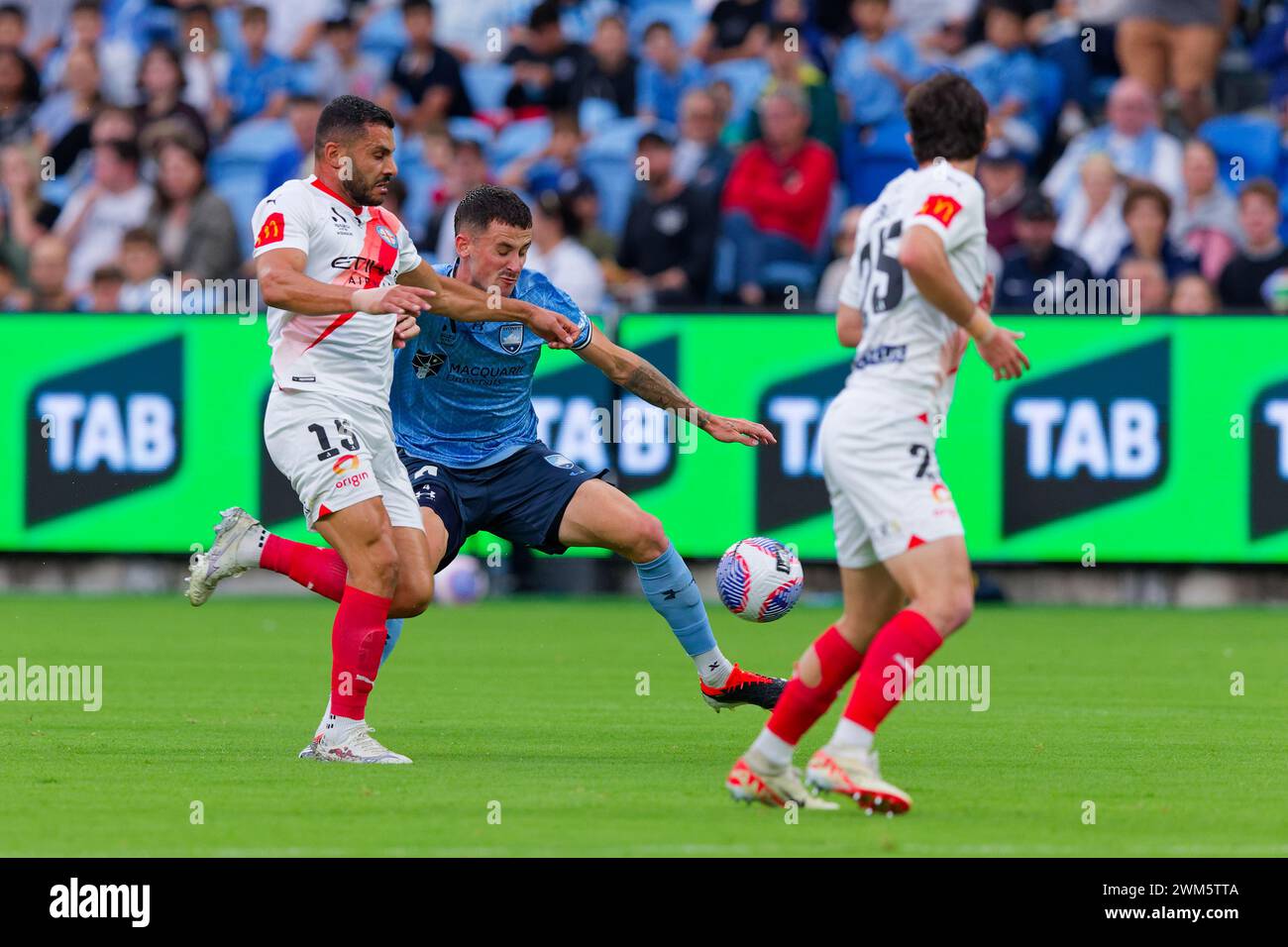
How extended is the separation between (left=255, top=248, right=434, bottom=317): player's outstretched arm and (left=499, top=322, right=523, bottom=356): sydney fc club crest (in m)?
1.33

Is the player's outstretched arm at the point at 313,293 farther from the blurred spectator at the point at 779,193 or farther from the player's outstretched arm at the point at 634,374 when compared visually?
the blurred spectator at the point at 779,193

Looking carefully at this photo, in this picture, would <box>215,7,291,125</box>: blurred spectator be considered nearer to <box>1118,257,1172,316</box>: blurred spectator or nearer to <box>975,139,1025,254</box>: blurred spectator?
<box>975,139,1025,254</box>: blurred spectator

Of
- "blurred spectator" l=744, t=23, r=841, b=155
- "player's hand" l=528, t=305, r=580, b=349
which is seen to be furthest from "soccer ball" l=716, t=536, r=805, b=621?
"blurred spectator" l=744, t=23, r=841, b=155

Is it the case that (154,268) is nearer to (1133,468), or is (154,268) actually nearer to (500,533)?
(1133,468)

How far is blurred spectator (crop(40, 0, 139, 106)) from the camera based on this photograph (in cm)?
2223

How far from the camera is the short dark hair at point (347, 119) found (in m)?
8.69

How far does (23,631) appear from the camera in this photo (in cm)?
1413

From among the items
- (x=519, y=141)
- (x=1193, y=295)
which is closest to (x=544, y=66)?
(x=519, y=141)

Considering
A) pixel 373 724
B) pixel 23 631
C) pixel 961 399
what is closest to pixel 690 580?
→ pixel 373 724

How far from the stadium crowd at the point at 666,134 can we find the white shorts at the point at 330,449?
8.25 meters

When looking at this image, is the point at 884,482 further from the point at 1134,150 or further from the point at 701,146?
the point at 1134,150

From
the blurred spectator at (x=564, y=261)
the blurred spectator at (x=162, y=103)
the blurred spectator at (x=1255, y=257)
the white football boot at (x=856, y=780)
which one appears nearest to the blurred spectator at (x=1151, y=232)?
the blurred spectator at (x=1255, y=257)
